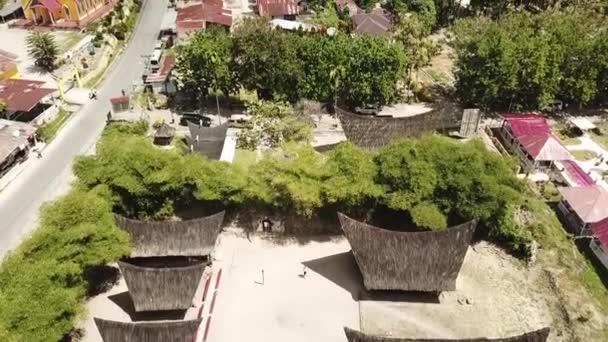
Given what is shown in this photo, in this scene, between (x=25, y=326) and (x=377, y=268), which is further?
(x=377, y=268)

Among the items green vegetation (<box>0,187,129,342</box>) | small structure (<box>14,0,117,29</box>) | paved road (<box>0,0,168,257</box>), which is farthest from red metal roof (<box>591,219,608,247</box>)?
small structure (<box>14,0,117,29</box>)

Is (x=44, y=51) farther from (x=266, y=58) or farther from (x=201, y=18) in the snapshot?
(x=266, y=58)

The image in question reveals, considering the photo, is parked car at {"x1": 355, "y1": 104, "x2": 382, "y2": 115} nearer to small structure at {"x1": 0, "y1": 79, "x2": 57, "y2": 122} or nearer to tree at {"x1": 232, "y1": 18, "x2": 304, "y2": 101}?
tree at {"x1": 232, "y1": 18, "x2": 304, "y2": 101}

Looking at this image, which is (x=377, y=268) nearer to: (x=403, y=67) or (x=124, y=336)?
(x=124, y=336)

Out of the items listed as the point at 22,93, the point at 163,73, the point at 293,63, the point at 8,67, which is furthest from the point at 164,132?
the point at 8,67

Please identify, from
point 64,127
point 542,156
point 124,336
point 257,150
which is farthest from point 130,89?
point 542,156
